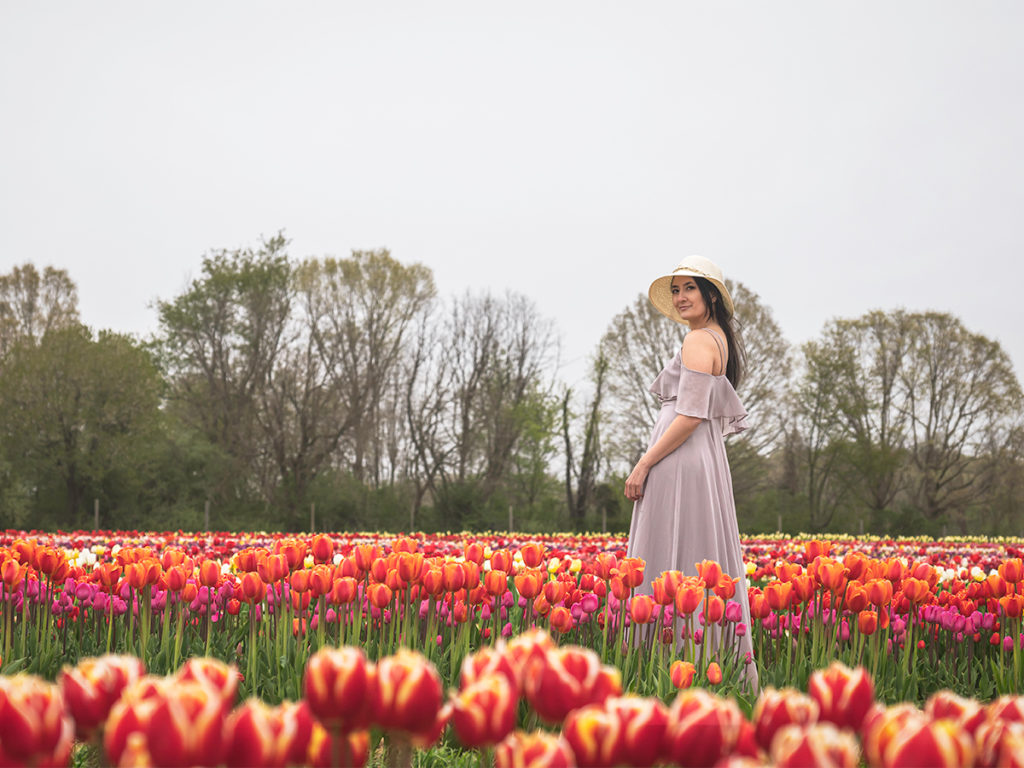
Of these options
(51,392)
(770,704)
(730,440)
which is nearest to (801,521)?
(730,440)

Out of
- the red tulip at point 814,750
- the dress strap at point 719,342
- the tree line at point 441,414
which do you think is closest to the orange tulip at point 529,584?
the dress strap at point 719,342

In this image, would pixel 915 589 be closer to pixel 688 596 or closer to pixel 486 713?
pixel 688 596

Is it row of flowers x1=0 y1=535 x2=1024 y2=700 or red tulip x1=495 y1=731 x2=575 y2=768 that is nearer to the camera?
red tulip x1=495 y1=731 x2=575 y2=768

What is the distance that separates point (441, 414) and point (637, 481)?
27.5 meters

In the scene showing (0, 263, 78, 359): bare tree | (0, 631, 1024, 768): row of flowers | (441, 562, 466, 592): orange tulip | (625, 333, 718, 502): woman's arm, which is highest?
(0, 263, 78, 359): bare tree

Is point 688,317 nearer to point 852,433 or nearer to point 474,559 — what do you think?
point 474,559

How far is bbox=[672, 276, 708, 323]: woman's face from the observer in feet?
15.2

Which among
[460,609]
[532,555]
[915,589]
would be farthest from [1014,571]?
[460,609]

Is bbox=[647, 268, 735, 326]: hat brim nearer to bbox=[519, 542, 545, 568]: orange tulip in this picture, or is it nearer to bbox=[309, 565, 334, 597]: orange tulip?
bbox=[519, 542, 545, 568]: orange tulip

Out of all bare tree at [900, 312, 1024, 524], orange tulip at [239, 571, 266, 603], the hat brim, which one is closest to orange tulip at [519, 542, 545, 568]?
orange tulip at [239, 571, 266, 603]

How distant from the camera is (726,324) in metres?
4.76

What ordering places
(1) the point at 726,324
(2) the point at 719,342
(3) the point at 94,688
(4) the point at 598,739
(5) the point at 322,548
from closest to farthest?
(4) the point at 598,739
(3) the point at 94,688
(5) the point at 322,548
(2) the point at 719,342
(1) the point at 726,324

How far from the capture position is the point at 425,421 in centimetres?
3166

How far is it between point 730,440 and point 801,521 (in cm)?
417
